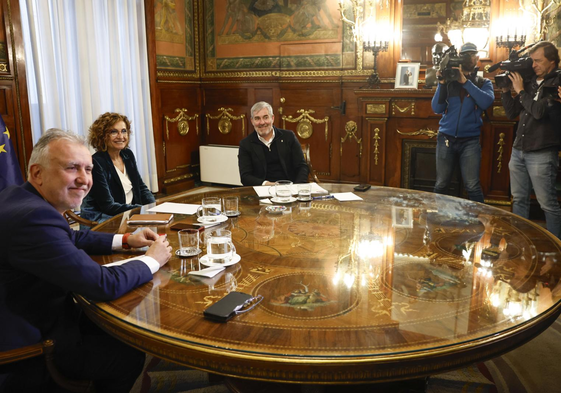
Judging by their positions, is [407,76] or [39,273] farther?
[407,76]

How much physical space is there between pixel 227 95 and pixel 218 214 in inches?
173

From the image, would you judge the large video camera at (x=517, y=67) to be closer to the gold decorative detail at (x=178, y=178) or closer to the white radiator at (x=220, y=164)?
the white radiator at (x=220, y=164)

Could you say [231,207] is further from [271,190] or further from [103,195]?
[103,195]

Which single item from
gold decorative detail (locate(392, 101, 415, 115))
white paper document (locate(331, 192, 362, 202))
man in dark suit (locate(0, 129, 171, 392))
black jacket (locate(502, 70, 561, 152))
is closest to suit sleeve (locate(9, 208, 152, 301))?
man in dark suit (locate(0, 129, 171, 392))

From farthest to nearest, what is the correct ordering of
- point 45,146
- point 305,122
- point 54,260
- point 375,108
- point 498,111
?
point 305,122
point 375,108
point 498,111
point 45,146
point 54,260

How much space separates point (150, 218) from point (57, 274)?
858mm

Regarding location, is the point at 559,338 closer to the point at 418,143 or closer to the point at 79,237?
the point at 79,237

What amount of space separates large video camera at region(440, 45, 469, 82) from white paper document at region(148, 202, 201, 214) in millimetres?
2305

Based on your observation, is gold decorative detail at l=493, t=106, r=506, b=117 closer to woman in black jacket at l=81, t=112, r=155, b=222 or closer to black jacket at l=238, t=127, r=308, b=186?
black jacket at l=238, t=127, r=308, b=186

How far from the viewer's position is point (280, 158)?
355cm

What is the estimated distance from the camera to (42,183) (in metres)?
1.53

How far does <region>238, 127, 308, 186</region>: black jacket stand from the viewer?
3.54 m

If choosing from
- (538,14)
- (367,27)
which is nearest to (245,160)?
(367,27)

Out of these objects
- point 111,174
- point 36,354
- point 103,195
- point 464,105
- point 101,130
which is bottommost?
point 36,354
